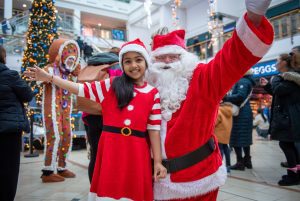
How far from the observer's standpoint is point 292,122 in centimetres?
319

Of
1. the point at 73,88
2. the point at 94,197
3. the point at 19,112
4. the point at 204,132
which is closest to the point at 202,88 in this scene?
the point at 204,132

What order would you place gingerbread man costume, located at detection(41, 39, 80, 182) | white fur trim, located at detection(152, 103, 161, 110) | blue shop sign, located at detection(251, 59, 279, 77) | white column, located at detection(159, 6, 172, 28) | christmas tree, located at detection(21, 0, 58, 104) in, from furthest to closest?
white column, located at detection(159, 6, 172, 28), blue shop sign, located at detection(251, 59, 279, 77), christmas tree, located at detection(21, 0, 58, 104), gingerbread man costume, located at detection(41, 39, 80, 182), white fur trim, located at detection(152, 103, 161, 110)

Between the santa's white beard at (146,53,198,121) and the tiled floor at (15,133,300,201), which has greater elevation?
the santa's white beard at (146,53,198,121)

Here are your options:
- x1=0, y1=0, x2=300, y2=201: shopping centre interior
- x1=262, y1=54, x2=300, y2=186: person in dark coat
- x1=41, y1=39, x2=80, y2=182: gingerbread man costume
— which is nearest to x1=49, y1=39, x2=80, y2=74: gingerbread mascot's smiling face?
x1=41, y1=39, x2=80, y2=182: gingerbread man costume

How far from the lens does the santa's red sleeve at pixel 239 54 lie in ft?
3.75

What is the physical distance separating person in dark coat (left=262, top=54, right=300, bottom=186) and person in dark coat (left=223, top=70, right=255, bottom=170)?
579 mm

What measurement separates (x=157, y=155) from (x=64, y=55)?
263 cm

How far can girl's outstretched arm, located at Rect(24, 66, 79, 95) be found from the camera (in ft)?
4.97

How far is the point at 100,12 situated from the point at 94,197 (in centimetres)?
2056

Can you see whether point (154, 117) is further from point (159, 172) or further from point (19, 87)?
point (19, 87)

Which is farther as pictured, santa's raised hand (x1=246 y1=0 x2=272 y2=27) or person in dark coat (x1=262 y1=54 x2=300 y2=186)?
person in dark coat (x1=262 y1=54 x2=300 y2=186)

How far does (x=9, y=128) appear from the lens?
2152mm

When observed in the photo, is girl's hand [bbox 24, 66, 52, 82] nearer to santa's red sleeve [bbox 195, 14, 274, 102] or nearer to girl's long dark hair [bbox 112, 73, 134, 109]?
girl's long dark hair [bbox 112, 73, 134, 109]

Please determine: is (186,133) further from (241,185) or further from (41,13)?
(41,13)
